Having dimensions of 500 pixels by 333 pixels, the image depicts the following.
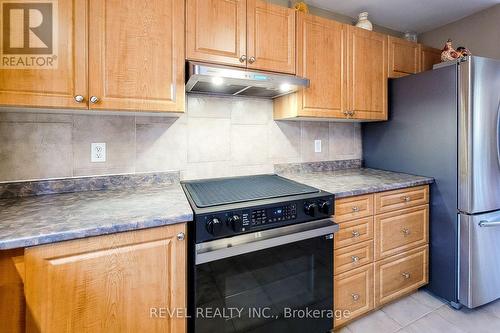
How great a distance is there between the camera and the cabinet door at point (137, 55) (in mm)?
1191

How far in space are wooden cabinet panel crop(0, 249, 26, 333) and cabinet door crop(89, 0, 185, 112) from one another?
704mm

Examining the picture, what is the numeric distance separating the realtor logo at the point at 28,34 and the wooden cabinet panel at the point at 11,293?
2.63ft

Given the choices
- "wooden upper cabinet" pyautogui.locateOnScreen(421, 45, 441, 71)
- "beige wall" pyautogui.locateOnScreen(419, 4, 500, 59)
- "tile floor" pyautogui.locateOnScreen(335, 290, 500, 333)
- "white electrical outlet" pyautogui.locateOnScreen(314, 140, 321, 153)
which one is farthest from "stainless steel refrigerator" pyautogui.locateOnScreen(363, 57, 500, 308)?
"beige wall" pyautogui.locateOnScreen(419, 4, 500, 59)

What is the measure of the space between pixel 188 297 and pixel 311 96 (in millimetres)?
1470

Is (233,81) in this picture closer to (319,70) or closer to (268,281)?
(319,70)

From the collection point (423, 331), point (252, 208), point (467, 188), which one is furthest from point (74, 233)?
point (467, 188)

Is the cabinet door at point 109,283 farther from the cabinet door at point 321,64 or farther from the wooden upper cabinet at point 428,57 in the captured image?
the wooden upper cabinet at point 428,57

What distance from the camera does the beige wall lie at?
7.29ft

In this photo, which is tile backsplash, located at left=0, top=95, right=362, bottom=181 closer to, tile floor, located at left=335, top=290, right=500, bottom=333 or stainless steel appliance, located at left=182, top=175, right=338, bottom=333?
stainless steel appliance, located at left=182, top=175, right=338, bottom=333

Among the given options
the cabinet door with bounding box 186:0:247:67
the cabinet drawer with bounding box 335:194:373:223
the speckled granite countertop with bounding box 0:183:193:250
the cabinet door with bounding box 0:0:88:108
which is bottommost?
the cabinet drawer with bounding box 335:194:373:223

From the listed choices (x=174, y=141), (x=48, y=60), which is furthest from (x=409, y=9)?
(x=48, y=60)

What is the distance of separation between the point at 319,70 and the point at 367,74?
51 centimetres

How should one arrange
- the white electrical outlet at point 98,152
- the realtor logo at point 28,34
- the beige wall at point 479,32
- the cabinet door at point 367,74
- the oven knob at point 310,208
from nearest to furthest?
the realtor logo at point 28,34 < the oven knob at point 310,208 < the white electrical outlet at point 98,152 < the cabinet door at point 367,74 < the beige wall at point 479,32

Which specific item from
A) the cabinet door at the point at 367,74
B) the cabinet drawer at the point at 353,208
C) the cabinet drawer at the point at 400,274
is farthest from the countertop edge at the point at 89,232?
the cabinet door at the point at 367,74
